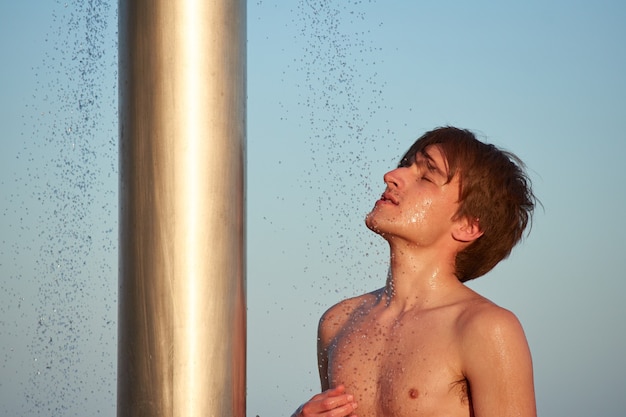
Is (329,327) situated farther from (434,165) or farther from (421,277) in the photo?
(434,165)

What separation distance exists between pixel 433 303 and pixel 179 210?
5.78 feet

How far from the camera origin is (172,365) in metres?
3.15

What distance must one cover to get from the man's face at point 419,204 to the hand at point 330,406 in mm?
837

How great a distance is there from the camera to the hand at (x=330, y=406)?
4.04 metres

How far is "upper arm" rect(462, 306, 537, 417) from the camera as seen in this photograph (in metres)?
3.93

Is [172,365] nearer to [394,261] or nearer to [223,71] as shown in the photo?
[223,71]

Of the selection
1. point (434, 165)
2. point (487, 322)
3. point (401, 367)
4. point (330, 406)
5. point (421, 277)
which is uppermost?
point (434, 165)

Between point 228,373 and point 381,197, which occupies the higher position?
point 381,197

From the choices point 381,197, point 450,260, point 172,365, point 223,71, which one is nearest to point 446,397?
point 450,260

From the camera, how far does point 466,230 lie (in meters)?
4.65

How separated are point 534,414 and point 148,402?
1670mm

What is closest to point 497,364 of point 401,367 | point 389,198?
point 401,367

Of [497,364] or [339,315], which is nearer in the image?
[497,364]

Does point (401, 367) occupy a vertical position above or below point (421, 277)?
below
